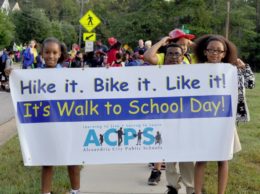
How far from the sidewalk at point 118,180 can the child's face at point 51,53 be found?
1.51m

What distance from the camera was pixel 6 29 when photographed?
5116 centimetres

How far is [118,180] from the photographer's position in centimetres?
618

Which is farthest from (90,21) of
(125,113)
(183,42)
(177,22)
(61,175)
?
(177,22)

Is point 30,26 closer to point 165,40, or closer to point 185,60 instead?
point 185,60

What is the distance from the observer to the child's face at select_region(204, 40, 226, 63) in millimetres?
4891

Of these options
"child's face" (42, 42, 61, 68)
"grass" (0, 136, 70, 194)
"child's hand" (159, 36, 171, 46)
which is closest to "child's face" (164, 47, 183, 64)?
"child's hand" (159, 36, 171, 46)

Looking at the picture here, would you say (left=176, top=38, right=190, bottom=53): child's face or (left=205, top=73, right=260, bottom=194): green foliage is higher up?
(left=176, top=38, right=190, bottom=53): child's face

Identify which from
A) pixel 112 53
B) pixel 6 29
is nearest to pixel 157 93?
pixel 112 53

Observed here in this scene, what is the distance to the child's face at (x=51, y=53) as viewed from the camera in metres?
4.98

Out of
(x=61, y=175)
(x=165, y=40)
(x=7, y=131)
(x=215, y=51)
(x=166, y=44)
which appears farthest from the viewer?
(x=7, y=131)

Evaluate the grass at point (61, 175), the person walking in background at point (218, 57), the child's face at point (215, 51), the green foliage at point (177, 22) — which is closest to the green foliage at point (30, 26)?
the green foliage at point (177, 22)

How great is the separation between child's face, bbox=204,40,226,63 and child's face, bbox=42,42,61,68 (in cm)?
145

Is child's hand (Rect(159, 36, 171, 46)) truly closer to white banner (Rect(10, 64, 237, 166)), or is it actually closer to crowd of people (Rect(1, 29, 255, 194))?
crowd of people (Rect(1, 29, 255, 194))

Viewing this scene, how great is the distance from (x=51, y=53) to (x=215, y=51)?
5.11ft
